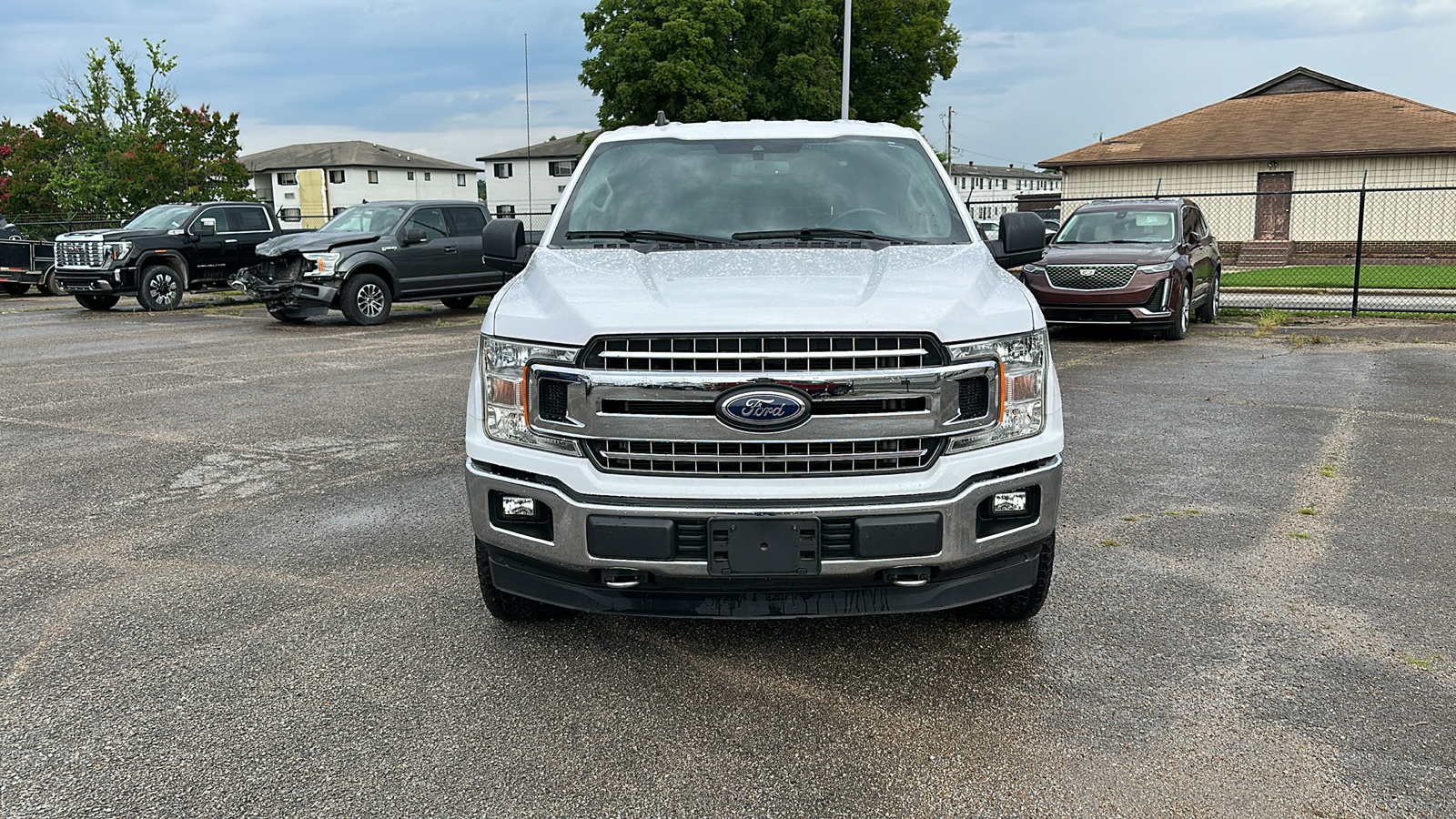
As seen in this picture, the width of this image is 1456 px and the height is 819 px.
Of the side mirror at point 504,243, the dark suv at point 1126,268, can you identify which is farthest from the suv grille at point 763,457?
the dark suv at point 1126,268

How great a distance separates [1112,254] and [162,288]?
16151 millimetres

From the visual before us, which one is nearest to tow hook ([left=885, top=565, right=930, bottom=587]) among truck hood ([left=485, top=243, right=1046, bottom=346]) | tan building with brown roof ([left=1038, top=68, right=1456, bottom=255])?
truck hood ([left=485, top=243, right=1046, bottom=346])

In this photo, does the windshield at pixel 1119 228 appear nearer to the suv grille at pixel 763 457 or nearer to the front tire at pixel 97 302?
the suv grille at pixel 763 457

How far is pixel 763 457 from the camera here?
3293mm

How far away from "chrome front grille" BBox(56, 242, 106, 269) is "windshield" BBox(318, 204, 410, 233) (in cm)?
468

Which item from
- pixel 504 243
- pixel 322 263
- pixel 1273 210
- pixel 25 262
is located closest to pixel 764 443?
pixel 504 243

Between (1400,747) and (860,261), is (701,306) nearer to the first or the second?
(860,261)

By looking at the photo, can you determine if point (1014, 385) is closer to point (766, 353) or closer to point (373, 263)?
point (766, 353)

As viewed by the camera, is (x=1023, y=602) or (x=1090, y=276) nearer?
(x=1023, y=602)

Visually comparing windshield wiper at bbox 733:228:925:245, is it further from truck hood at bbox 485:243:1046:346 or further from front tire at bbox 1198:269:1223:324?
front tire at bbox 1198:269:1223:324

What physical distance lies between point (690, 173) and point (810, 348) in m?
1.96

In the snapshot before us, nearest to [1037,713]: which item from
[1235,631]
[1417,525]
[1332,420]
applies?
[1235,631]

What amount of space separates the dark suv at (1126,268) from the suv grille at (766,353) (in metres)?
10.8

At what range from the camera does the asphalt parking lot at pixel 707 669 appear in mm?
2996
